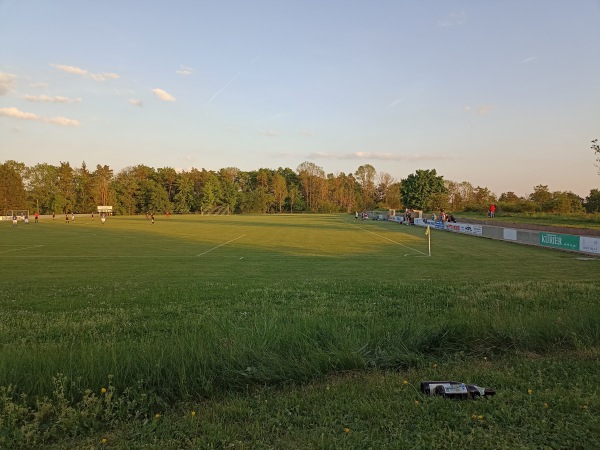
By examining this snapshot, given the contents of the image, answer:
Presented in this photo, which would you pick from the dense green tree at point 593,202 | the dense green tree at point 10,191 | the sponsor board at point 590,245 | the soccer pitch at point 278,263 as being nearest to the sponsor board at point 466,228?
the soccer pitch at point 278,263

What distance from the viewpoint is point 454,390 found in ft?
13.1

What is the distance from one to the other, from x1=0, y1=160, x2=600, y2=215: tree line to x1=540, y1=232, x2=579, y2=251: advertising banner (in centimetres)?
3132

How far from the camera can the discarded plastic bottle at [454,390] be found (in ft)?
13.0

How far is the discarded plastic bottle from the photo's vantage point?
156 inches

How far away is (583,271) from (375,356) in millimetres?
15498

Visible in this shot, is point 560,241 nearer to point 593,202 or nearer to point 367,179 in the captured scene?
point 593,202

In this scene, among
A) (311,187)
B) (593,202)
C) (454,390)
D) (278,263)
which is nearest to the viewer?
(454,390)

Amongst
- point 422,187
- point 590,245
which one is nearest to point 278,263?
point 590,245

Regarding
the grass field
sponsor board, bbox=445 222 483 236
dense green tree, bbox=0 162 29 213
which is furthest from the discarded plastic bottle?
dense green tree, bbox=0 162 29 213

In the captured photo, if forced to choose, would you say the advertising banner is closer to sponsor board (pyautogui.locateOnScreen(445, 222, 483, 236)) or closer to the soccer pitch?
the soccer pitch

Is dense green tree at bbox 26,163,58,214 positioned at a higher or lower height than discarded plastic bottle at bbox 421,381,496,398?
higher

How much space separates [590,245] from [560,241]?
2865 mm

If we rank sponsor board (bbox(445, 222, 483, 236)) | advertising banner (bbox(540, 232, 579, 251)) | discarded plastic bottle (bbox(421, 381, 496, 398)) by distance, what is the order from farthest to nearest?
sponsor board (bbox(445, 222, 483, 236))
advertising banner (bbox(540, 232, 579, 251))
discarded plastic bottle (bbox(421, 381, 496, 398))

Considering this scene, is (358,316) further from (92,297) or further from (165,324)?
(92,297)
